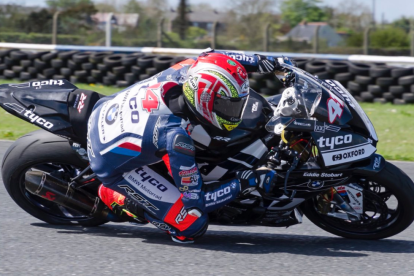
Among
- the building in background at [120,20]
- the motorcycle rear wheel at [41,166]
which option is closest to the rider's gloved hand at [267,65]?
the motorcycle rear wheel at [41,166]

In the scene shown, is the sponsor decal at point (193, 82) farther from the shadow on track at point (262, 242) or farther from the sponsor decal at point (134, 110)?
the shadow on track at point (262, 242)

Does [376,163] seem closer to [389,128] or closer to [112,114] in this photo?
[112,114]

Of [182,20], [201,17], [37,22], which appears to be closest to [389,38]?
[182,20]

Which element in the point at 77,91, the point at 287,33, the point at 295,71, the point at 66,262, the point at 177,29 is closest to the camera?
the point at 66,262

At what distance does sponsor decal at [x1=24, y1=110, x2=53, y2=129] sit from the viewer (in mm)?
4000

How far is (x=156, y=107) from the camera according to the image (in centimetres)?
373

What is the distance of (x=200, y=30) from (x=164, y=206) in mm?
15616

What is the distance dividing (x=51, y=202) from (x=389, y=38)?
16231 mm

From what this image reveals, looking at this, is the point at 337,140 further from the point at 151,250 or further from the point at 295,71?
the point at 151,250

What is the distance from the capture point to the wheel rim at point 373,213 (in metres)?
3.88

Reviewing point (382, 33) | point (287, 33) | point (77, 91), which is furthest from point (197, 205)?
point (382, 33)

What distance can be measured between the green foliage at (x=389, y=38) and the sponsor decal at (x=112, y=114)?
48.6 ft

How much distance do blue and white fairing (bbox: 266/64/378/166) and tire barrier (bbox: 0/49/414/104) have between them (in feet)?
21.1

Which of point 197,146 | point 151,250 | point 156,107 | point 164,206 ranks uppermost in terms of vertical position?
point 156,107
